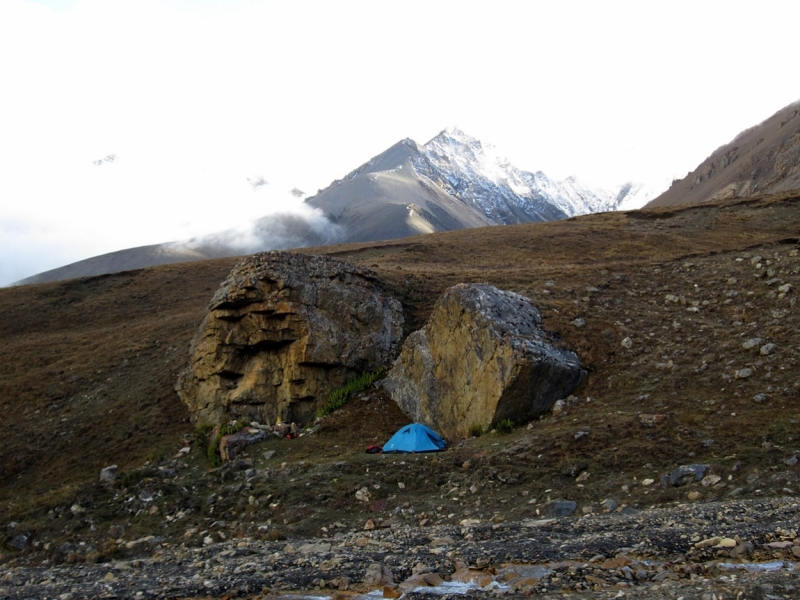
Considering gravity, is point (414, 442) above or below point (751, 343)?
below

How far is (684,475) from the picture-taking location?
484 inches

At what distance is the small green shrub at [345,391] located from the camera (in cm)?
2167

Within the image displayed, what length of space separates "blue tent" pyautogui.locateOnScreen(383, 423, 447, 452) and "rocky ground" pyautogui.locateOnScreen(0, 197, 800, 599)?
1.11m

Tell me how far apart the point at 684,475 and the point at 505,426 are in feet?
19.0

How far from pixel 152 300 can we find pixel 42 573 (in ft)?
118

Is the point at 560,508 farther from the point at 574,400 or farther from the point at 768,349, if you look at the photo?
the point at 768,349

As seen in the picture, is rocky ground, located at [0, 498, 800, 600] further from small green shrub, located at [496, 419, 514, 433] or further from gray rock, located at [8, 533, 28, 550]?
small green shrub, located at [496, 419, 514, 433]

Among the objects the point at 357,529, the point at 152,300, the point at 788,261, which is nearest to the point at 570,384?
the point at 357,529

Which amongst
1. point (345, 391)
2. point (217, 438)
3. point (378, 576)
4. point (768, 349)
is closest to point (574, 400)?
point (768, 349)

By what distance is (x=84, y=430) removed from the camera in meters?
23.4

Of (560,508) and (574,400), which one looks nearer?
(560,508)

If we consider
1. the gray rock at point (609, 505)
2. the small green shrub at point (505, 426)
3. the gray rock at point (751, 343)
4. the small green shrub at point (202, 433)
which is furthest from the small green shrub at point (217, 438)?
the gray rock at point (751, 343)

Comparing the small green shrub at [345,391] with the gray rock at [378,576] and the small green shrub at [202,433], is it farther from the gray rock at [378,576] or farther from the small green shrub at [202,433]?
the gray rock at [378,576]

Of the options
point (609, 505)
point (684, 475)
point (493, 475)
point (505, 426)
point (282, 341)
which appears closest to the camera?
point (609, 505)
